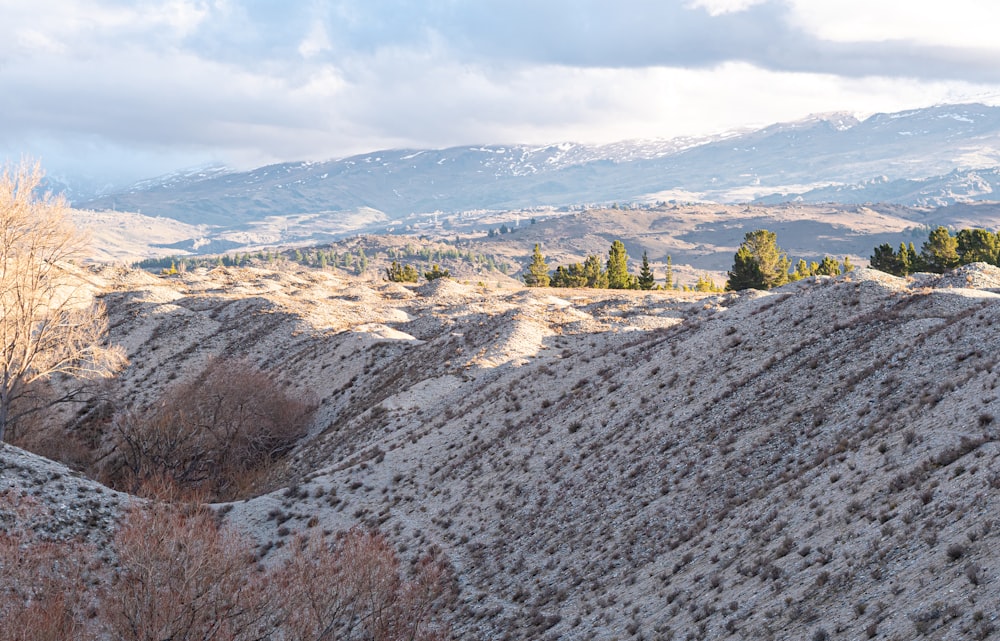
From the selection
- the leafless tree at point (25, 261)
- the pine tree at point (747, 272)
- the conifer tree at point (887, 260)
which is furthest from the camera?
the conifer tree at point (887, 260)

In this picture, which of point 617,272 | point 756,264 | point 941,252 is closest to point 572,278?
point 617,272

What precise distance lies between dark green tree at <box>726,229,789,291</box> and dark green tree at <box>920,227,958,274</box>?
23527 mm

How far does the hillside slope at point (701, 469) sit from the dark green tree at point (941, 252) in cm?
7852

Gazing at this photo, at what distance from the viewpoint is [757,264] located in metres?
130

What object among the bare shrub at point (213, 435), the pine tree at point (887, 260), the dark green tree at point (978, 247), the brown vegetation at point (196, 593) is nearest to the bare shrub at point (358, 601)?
the brown vegetation at point (196, 593)

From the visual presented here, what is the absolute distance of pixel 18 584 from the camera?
30562mm

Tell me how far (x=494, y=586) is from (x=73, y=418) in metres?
60.3

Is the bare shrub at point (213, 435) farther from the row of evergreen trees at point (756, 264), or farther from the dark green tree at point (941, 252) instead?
the dark green tree at point (941, 252)

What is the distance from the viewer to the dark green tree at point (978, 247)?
120 metres

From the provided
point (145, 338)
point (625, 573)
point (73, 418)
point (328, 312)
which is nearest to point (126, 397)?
point (73, 418)

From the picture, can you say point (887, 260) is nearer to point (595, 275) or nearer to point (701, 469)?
point (595, 275)

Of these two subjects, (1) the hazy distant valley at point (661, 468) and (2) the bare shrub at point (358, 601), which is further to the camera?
(2) the bare shrub at point (358, 601)

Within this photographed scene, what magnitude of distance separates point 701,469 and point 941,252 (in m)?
109

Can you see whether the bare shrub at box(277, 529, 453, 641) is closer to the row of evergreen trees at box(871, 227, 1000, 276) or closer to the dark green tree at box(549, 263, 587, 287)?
the row of evergreen trees at box(871, 227, 1000, 276)
